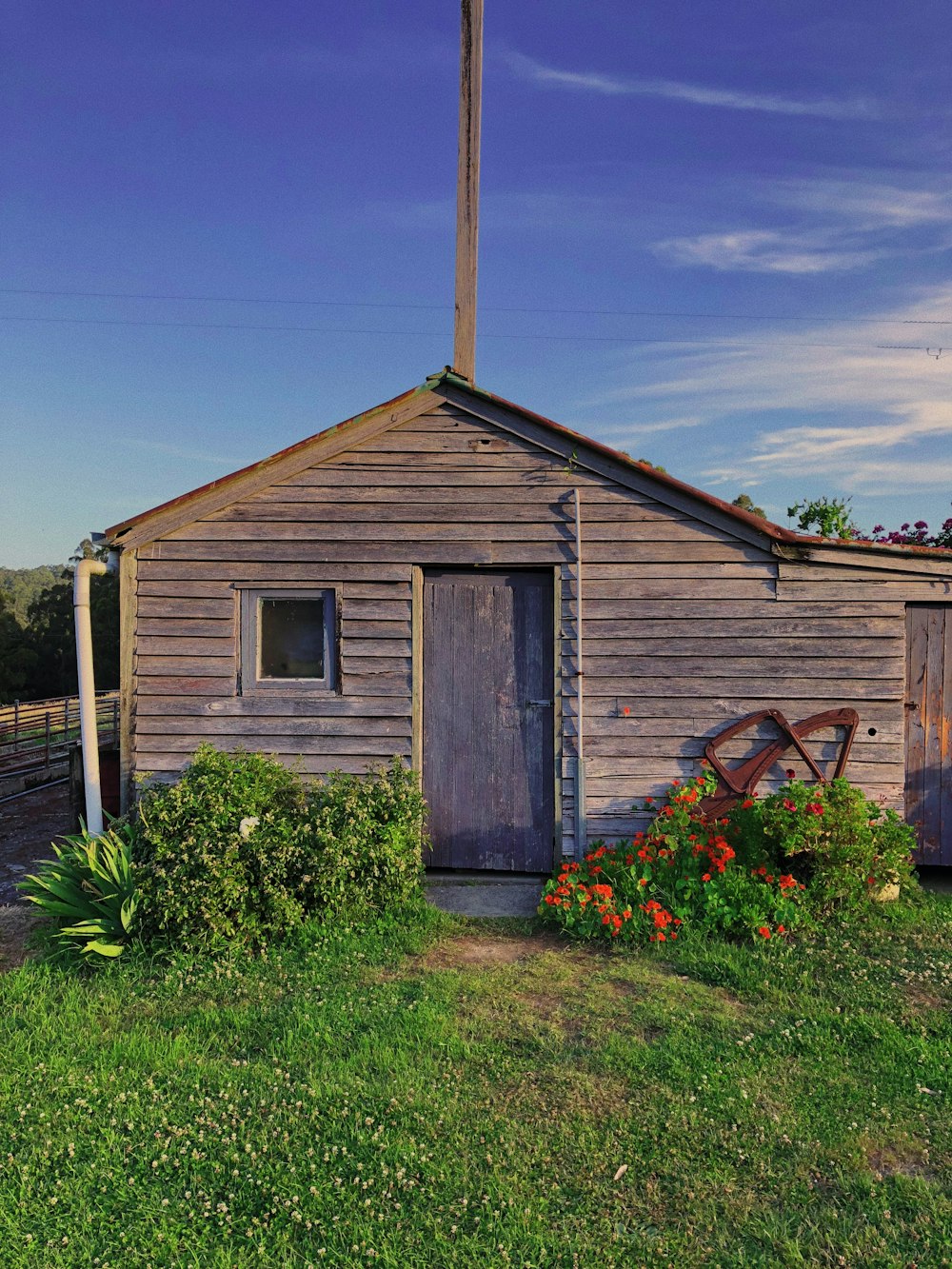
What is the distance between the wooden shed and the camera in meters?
7.15

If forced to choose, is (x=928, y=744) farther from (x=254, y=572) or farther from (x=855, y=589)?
(x=254, y=572)

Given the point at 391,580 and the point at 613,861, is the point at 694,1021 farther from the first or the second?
the point at 391,580

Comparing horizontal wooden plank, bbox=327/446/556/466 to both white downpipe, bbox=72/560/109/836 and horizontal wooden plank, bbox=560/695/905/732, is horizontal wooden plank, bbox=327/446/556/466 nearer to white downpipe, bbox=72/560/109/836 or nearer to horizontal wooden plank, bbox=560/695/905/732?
horizontal wooden plank, bbox=560/695/905/732

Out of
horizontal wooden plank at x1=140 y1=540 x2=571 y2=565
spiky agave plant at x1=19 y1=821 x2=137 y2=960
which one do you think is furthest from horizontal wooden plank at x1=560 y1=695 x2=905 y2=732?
spiky agave plant at x1=19 y1=821 x2=137 y2=960

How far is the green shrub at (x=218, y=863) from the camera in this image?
5793 mm

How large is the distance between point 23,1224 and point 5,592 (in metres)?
43.9

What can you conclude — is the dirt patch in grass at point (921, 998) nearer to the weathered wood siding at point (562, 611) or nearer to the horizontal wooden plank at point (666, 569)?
the weathered wood siding at point (562, 611)

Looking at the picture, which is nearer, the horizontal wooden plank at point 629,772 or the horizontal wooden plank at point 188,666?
the horizontal wooden plank at point 629,772

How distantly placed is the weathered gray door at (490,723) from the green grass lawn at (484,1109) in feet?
5.38

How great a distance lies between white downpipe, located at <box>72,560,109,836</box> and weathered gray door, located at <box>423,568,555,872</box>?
9.07 feet

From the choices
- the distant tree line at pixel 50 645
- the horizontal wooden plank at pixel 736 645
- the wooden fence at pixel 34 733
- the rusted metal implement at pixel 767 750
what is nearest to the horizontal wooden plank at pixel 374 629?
the horizontal wooden plank at pixel 736 645

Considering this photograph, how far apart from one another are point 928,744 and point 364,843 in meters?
4.97

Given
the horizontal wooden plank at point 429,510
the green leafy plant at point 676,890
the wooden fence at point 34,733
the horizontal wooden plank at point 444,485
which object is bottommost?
the wooden fence at point 34,733

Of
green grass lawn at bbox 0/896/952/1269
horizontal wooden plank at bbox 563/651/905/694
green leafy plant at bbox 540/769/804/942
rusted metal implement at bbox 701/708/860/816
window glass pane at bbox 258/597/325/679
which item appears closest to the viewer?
green grass lawn at bbox 0/896/952/1269
